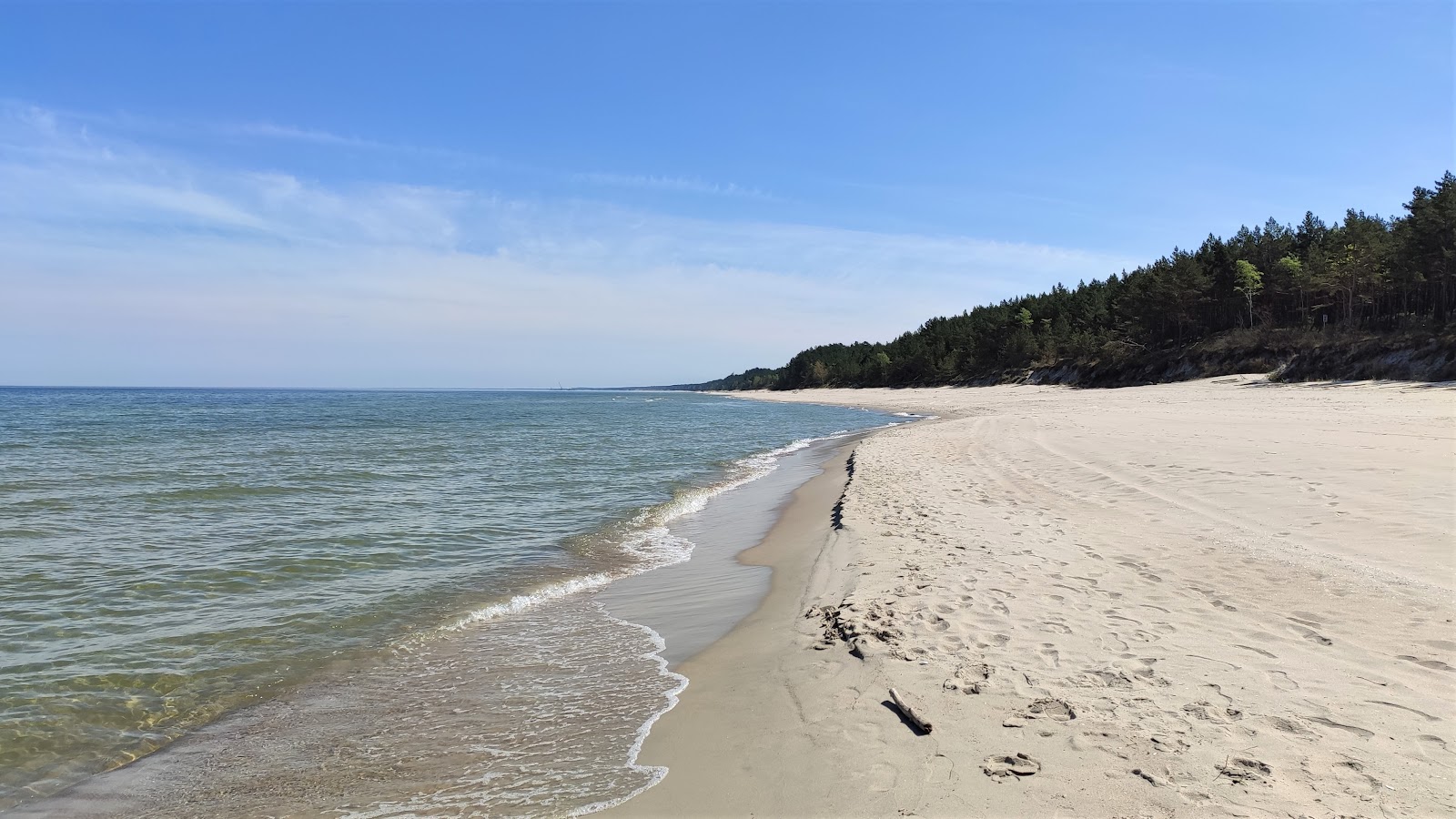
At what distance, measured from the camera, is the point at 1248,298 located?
194 ft

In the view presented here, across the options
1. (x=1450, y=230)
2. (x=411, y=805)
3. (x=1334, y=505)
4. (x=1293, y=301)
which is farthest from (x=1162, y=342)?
(x=411, y=805)

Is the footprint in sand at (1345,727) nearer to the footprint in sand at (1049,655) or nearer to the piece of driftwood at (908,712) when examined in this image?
the footprint in sand at (1049,655)

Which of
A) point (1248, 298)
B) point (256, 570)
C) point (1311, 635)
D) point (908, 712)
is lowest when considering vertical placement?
point (256, 570)

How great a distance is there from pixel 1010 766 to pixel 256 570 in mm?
9508

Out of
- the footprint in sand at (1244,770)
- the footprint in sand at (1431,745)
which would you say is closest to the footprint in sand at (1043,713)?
the footprint in sand at (1244,770)

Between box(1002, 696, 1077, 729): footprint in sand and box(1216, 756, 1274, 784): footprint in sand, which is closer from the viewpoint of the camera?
box(1216, 756, 1274, 784): footprint in sand

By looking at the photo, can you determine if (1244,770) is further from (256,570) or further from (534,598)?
(256,570)

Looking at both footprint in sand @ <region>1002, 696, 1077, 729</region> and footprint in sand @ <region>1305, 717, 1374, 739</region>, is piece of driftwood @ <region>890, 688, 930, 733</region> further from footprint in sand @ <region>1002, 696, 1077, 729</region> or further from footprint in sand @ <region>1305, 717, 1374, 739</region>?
footprint in sand @ <region>1305, 717, 1374, 739</region>

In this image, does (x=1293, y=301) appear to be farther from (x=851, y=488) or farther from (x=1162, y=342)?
(x=851, y=488)

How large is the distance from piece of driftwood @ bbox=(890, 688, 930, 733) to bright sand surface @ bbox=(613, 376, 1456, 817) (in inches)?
2.5

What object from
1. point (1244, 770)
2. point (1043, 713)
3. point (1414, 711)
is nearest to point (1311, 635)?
point (1414, 711)

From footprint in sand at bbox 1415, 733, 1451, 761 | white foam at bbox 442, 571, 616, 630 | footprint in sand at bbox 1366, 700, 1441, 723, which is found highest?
footprint in sand at bbox 1415, 733, 1451, 761

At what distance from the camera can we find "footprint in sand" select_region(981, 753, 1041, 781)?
3408 millimetres

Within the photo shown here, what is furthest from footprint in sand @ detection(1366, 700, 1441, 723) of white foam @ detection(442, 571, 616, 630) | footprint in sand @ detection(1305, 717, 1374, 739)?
white foam @ detection(442, 571, 616, 630)
